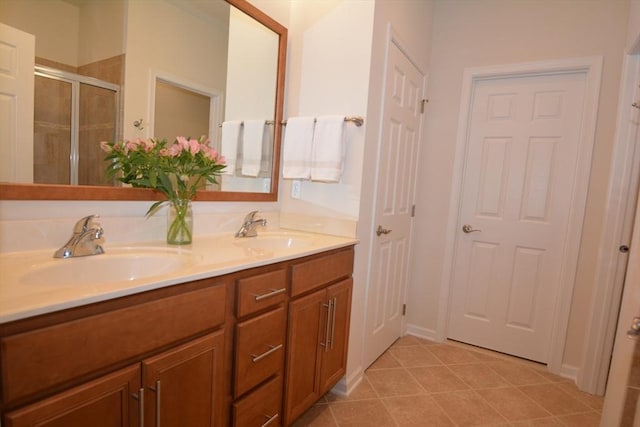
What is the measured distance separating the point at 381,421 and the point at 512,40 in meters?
2.61

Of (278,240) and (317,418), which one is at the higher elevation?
(278,240)

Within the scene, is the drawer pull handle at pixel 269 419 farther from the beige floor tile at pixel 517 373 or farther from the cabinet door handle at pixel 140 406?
the beige floor tile at pixel 517 373

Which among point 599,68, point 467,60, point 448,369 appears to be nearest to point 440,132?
point 467,60

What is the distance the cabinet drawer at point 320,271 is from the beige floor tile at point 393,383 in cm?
77

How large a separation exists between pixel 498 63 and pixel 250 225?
2123mm

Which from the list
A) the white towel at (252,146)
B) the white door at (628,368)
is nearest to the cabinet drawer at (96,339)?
the white towel at (252,146)

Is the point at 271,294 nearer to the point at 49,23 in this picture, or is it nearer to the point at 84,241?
the point at 84,241

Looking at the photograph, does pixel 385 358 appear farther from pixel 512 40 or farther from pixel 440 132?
pixel 512 40

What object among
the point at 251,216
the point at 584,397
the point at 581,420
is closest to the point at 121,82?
the point at 251,216

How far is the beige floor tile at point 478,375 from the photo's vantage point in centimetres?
211

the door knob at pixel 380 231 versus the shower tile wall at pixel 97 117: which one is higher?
the shower tile wall at pixel 97 117

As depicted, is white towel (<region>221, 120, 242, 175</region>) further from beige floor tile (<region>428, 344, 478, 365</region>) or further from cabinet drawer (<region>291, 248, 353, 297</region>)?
beige floor tile (<region>428, 344, 478, 365</region>)

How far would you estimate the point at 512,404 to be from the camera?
1.93 metres

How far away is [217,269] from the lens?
3.34 feet
